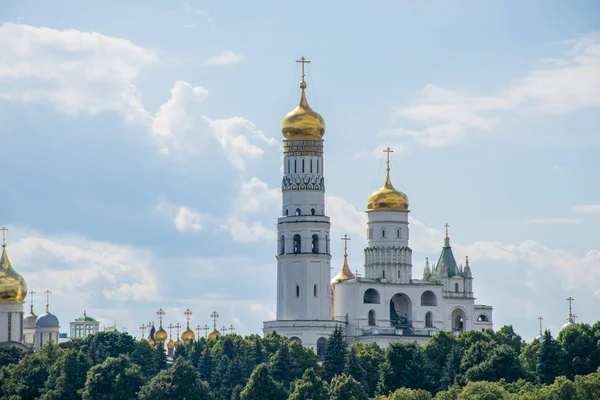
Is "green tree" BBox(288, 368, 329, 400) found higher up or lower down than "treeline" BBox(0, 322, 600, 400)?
lower down

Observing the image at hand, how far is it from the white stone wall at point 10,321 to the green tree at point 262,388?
149ft

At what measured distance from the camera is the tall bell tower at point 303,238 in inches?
5305

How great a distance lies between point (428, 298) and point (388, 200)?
7374 millimetres

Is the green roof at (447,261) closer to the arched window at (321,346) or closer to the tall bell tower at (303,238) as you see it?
the tall bell tower at (303,238)

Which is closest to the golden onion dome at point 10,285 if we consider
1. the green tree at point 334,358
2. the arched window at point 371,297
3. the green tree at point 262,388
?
the arched window at point 371,297

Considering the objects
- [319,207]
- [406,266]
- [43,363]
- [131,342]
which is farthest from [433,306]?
[43,363]

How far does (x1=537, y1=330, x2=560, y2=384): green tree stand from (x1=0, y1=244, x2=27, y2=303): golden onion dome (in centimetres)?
5235

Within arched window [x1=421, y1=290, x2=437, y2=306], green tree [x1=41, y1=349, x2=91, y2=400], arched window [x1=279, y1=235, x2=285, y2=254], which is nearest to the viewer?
green tree [x1=41, y1=349, x2=91, y2=400]

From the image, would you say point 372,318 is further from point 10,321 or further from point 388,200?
point 10,321

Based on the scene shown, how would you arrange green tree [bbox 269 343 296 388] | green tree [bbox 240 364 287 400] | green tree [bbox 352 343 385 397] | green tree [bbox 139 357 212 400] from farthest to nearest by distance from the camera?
green tree [bbox 269 343 296 388], green tree [bbox 352 343 385 397], green tree [bbox 139 357 212 400], green tree [bbox 240 364 287 400]

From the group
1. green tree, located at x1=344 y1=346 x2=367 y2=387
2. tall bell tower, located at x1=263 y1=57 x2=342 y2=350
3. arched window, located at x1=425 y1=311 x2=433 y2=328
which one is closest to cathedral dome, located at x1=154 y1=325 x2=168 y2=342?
arched window, located at x1=425 y1=311 x2=433 y2=328

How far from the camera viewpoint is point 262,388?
11038cm

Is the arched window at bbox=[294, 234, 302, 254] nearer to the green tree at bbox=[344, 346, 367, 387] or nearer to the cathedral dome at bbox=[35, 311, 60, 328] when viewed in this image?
the green tree at bbox=[344, 346, 367, 387]

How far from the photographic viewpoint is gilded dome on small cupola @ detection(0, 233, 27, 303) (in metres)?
152
